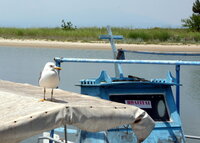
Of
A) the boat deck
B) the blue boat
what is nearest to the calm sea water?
the blue boat

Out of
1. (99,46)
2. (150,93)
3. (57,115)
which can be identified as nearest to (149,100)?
(150,93)

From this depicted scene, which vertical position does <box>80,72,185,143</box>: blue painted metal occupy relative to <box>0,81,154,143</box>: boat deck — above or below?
below

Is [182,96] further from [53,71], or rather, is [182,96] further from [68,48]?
[68,48]

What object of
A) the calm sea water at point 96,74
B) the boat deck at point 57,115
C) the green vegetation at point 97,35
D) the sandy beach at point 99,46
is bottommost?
the calm sea water at point 96,74

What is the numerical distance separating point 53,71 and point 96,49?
1165 inches

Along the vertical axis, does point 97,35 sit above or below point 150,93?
below

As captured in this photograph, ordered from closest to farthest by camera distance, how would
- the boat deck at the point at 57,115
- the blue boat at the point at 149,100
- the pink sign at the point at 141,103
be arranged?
1. the boat deck at the point at 57,115
2. the blue boat at the point at 149,100
3. the pink sign at the point at 141,103

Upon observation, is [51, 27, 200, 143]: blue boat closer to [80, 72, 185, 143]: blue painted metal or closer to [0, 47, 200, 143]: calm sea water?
[80, 72, 185, 143]: blue painted metal

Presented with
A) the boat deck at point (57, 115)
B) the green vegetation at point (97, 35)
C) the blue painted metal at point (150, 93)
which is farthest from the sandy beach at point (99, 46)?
the boat deck at point (57, 115)

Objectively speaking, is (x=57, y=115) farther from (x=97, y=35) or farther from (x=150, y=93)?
(x=97, y=35)

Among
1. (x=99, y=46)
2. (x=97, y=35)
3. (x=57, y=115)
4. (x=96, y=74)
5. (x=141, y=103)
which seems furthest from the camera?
(x=97, y=35)

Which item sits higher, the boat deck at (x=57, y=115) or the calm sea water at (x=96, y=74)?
the boat deck at (x=57, y=115)

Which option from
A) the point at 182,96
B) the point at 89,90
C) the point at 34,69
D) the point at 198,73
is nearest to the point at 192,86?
the point at 182,96

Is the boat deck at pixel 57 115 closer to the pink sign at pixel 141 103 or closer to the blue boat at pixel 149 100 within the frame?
the blue boat at pixel 149 100
